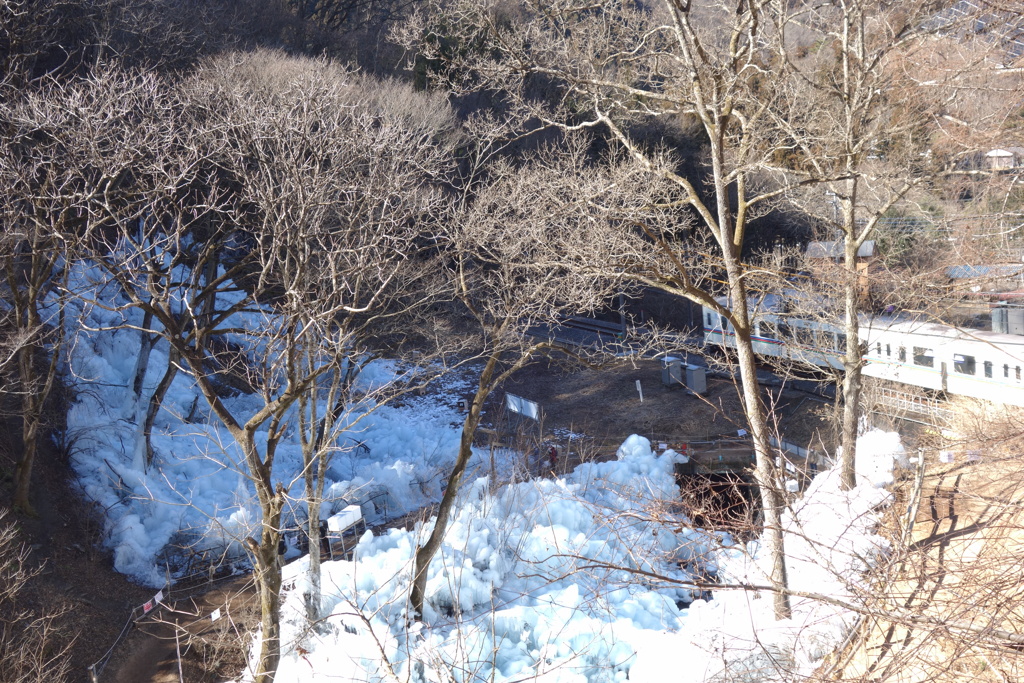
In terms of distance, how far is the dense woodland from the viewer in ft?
20.5

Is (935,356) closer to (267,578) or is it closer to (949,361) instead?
(949,361)

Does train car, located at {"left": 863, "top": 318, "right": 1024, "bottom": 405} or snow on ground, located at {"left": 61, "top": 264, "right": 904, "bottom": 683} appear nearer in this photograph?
snow on ground, located at {"left": 61, "top": 264, "right": 904, "bottom": 683}

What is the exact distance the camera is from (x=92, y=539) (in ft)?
35.3

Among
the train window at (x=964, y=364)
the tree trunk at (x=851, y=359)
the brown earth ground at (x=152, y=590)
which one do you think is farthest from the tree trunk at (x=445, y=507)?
the train window at (x=964, y=364)

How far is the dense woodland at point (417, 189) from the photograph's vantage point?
6238 millimetres

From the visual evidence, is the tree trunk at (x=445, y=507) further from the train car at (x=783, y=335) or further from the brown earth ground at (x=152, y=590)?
the train car at (x=783, y=335)

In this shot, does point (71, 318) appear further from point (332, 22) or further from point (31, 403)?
point (332, 22)

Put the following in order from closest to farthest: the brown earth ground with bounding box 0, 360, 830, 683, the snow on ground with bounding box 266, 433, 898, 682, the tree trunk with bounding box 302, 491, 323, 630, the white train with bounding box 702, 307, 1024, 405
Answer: the snow on ground with bounding box 266, 433, 898, 682 → the tree trunk with bounding box 302, 491, 323, 630 → the brown earth ground with bounding box 0, 360, 830, 683 → the white train with bounding box 702, 307, 1024, 405

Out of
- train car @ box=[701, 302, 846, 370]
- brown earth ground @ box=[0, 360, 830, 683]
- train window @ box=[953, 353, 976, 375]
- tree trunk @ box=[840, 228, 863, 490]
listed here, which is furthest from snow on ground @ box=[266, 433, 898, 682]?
train window @ box=[953, 353, 976, 375]

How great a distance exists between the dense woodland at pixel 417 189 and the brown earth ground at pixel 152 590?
481 millimetres

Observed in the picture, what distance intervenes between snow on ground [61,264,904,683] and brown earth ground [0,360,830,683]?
462 mm

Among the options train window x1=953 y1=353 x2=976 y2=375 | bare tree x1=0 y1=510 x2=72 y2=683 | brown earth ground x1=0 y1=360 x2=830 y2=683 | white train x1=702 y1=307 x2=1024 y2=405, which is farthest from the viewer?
train window x1=953 y1=353 x2=976 y2=375

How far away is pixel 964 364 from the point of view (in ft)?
44.9

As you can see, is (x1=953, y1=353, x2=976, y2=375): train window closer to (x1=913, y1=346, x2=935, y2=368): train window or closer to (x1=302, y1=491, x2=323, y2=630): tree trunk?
(x1=913, y1=346, x2=935, y2=368): train window
